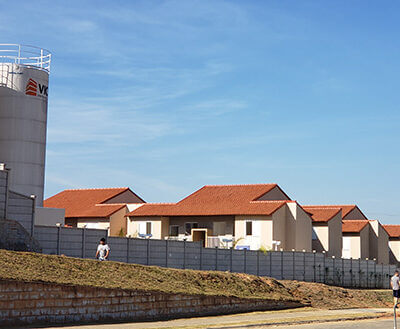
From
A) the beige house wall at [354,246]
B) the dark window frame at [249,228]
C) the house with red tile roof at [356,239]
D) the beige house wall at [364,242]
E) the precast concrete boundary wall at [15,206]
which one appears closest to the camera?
the precast concrete boundary wall at [15,206]

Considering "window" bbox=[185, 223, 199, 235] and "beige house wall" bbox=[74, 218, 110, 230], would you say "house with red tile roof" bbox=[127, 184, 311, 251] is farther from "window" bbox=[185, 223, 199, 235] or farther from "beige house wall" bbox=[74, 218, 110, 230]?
"beige house wall" bbox=[74, 218, 110, 230]

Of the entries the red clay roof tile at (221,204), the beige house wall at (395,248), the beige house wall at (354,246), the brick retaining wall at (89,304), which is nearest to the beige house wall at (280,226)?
the red clay roof tile at (221,204)

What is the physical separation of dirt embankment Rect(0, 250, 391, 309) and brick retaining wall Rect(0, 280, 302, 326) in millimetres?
375

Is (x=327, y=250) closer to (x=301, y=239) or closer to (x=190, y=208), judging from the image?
(x=301, y=239)

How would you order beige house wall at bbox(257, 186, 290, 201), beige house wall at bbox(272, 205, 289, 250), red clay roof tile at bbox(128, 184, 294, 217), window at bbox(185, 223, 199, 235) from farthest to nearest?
beige house wall at bbox(257, 186, 290, 201), window at bbox(185, 223, 199, 235), red clay roof tile at bbox(128, 184, 294, 217), beige house wall at bbox(272, 205, 289, 250)

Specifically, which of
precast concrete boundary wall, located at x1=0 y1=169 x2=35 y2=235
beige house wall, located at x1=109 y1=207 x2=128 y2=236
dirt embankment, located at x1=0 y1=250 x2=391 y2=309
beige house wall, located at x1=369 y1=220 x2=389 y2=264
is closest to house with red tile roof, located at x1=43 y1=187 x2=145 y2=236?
beige house wall, located at x1=109 y1=207 x2=128 y2=236

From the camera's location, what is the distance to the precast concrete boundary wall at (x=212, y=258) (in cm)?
3122

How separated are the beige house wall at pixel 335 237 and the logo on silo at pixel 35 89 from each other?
29706 mm

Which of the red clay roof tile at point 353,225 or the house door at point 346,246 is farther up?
the red clay roof tile at point 353,225

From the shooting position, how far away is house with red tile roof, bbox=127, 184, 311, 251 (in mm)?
56562

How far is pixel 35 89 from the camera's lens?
45312 millimetres

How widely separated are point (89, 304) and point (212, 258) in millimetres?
17073

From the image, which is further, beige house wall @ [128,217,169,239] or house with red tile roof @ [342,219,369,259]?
house with red tile roof @ [342,219,369,259]

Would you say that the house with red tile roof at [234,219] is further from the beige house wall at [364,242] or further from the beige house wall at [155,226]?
the beige house wall at [364,242]
